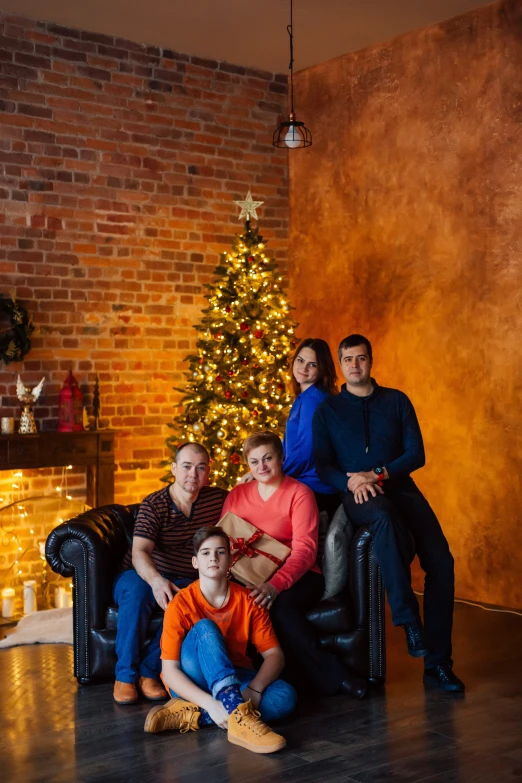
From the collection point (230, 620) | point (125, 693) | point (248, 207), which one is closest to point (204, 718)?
point (230, 620)

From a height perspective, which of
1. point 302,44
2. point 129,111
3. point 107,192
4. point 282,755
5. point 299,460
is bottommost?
point 282,755

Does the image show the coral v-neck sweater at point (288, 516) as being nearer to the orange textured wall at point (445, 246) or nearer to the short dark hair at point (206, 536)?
the short dark hair at point (206, 536)

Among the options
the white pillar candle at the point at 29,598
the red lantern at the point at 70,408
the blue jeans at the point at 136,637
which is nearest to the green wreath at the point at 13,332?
the red lantern at the point at 70,408

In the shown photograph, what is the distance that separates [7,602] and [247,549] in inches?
87.8

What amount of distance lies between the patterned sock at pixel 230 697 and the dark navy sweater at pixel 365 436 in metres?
1.14

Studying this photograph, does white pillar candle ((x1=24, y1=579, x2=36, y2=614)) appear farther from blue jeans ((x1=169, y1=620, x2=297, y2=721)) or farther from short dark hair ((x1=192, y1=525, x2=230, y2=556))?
short dark hair ((x1=192, y1=525, x2=230, y2=556))

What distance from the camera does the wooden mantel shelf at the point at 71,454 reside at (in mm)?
5852

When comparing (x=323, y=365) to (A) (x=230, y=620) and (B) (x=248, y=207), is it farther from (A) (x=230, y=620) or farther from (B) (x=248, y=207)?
(B) (x=248, y=207)

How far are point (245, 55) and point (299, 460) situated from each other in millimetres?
3353

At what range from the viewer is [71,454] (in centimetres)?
609

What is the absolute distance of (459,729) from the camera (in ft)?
12.5

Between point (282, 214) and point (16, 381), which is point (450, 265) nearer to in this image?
point (282, 214)

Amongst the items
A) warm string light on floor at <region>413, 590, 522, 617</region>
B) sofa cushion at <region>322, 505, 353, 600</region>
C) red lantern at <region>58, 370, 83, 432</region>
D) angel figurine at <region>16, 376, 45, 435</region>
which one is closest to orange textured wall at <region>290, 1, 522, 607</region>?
warm string light on floor at <region>413, 590, 522, 617</region>

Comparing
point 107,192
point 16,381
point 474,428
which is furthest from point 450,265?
point 16,381
